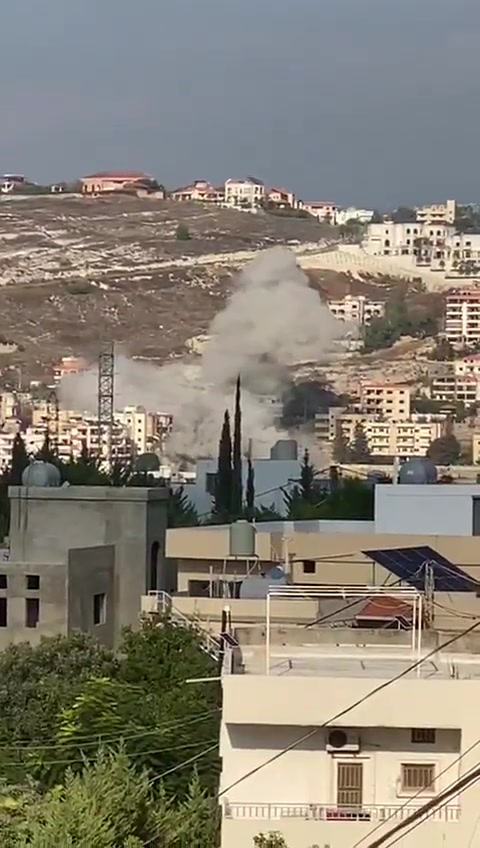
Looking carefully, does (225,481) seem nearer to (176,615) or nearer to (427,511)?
(427,511)

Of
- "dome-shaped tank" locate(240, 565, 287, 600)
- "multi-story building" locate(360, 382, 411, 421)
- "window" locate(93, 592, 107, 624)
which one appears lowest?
"window" locate(93, 592, 107, 624)

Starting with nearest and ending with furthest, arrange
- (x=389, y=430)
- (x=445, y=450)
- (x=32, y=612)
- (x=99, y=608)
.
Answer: (x=32, y=612) → (x=99, y=608) → (x=445, y=450) → (x=389, y=430)

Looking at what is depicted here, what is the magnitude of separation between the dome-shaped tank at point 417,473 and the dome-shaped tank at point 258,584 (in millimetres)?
6274

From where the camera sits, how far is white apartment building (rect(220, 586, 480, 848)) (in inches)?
304

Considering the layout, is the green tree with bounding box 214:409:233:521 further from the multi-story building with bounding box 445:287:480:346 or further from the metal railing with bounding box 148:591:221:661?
the multi-story building with bounding box 445:287:480:346

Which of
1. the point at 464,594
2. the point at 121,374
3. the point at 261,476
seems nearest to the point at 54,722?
the point at 464,594

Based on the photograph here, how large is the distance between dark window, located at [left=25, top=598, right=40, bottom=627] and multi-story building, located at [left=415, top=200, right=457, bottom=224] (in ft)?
374

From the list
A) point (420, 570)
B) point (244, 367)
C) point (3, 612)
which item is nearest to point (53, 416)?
point (244, 367)

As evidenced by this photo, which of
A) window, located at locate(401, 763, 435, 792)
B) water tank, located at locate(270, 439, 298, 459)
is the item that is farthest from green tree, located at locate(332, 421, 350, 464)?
window, located at locate(401, 763, 435, 792)

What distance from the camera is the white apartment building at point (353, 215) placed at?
13338 centimetres

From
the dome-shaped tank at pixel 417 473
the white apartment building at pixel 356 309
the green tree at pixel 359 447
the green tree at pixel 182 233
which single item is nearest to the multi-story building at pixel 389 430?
the green tree at pixel 359 447

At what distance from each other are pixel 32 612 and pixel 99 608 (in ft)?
3.80

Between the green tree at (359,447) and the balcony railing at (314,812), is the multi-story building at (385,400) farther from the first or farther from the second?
the balcony railing at (314,812)

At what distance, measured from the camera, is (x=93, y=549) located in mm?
20484
